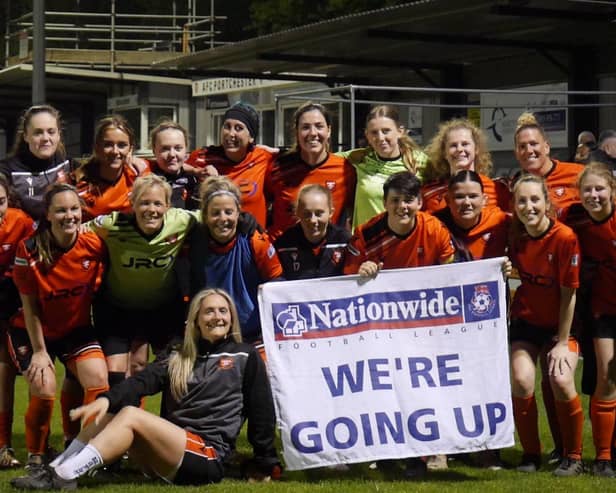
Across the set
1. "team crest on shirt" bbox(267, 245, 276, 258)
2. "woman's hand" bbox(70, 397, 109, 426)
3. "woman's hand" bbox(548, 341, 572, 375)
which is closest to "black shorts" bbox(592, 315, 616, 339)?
"woman's hand" bbox(548, 341, 572, 375)

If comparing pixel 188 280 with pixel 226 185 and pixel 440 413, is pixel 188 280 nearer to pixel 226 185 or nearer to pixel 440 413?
pixel 226 185

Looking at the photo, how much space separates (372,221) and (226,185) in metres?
0.95

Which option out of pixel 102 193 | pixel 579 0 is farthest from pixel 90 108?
pixel 102 193

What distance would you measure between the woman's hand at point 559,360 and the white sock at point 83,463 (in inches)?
109

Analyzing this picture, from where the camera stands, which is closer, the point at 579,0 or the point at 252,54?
the point at 579,0

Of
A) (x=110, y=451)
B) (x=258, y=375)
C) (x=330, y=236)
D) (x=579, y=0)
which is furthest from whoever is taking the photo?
(x=579, y=0)

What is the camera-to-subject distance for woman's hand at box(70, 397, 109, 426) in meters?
6.59

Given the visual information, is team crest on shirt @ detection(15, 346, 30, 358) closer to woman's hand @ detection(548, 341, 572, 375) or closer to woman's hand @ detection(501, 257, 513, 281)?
woman's hand @ detection(501, 257, 513, 281)

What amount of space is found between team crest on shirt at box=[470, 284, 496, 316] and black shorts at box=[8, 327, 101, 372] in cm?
237

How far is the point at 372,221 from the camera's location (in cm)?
754

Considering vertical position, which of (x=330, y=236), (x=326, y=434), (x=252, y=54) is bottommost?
(x=326, y=434)

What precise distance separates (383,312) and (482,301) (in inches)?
24.4

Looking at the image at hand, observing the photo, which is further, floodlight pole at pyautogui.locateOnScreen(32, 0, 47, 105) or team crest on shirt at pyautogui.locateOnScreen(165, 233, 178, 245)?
floodlight pole at pyautogui.locateOnScreen(32, 0, 47, 105)

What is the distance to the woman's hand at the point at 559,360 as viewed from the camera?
7.28 metres
